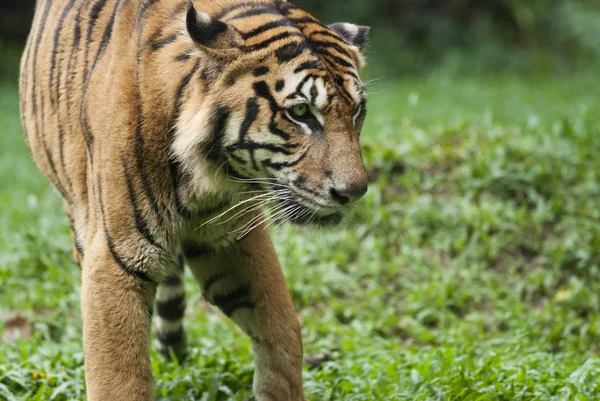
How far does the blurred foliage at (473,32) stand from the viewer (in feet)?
43.3

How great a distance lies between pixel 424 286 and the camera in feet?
18.8

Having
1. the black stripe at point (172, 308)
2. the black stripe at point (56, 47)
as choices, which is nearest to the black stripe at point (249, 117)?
the black stripe at point (56, 47)

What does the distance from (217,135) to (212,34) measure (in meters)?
0.38

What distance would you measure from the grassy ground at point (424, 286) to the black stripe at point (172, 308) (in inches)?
10.5

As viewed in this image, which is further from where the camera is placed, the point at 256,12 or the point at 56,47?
the point at 56,47

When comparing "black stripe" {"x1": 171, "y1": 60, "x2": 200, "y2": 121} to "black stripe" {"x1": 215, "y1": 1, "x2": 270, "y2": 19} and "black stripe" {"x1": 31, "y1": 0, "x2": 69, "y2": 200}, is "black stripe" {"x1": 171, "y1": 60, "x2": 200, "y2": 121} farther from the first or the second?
"black stripe" {"x1": 31, "y1": 0, "x2": 69, "y2": 200}

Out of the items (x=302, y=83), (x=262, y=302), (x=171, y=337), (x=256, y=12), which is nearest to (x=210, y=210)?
(x=262, y=302)

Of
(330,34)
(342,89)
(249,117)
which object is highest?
(330,34)

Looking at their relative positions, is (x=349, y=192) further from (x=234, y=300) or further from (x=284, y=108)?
(x=234, y=300)

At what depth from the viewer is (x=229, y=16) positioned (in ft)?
10.5

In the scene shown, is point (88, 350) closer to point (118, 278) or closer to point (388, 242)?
point (118, 278)

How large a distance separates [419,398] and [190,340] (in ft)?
5.64

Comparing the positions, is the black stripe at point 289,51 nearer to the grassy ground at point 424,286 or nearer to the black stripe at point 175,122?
the black stripe at point 175,122

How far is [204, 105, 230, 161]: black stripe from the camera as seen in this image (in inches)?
120
